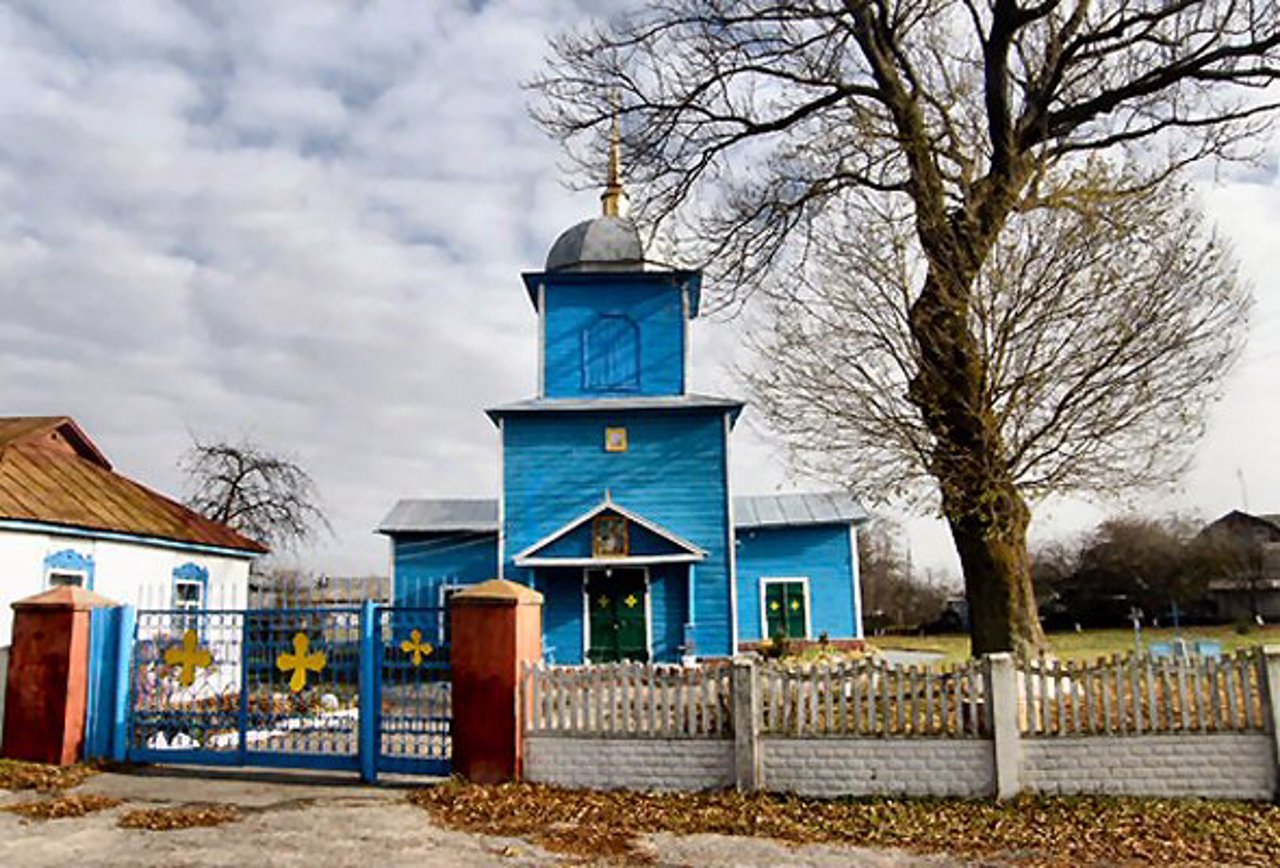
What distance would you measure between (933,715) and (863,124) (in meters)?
7.55

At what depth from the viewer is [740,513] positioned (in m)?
26.9

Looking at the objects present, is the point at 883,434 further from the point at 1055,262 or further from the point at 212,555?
the point at 212,555

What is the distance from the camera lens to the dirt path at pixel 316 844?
6977 millimetres

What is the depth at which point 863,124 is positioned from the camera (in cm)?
1245

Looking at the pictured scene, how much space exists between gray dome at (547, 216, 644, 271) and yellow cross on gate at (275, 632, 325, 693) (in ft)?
A: 44.4

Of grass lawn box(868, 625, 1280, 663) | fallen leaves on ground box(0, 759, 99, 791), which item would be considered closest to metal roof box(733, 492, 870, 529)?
grass lawn box(868, 625, 1280, 663)

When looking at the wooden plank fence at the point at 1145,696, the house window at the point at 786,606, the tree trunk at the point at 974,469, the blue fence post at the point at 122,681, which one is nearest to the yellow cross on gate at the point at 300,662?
the blue fence post at the point at 122,681

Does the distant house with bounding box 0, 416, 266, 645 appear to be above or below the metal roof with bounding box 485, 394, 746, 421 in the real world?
below

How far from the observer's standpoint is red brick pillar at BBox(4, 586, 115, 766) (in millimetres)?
10367

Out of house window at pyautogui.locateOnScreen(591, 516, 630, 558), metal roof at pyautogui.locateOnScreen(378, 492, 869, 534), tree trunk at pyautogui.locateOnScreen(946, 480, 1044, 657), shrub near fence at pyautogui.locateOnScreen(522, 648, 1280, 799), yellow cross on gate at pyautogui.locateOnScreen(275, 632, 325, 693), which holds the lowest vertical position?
shrub near fence at pyautogui.locateOnScreen(522, 648, 1280, 799)

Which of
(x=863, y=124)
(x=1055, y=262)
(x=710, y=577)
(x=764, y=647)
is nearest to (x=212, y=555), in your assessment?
(x=710, y=577)

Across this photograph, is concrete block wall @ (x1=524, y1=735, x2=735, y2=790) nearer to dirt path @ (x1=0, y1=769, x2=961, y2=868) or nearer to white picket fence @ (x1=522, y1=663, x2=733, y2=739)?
white picket fence @ (x1=522, y1=663, x2=733, y2=739)

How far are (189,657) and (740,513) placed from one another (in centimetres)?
1803

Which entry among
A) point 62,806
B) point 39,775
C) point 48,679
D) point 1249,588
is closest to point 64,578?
point 48,679
